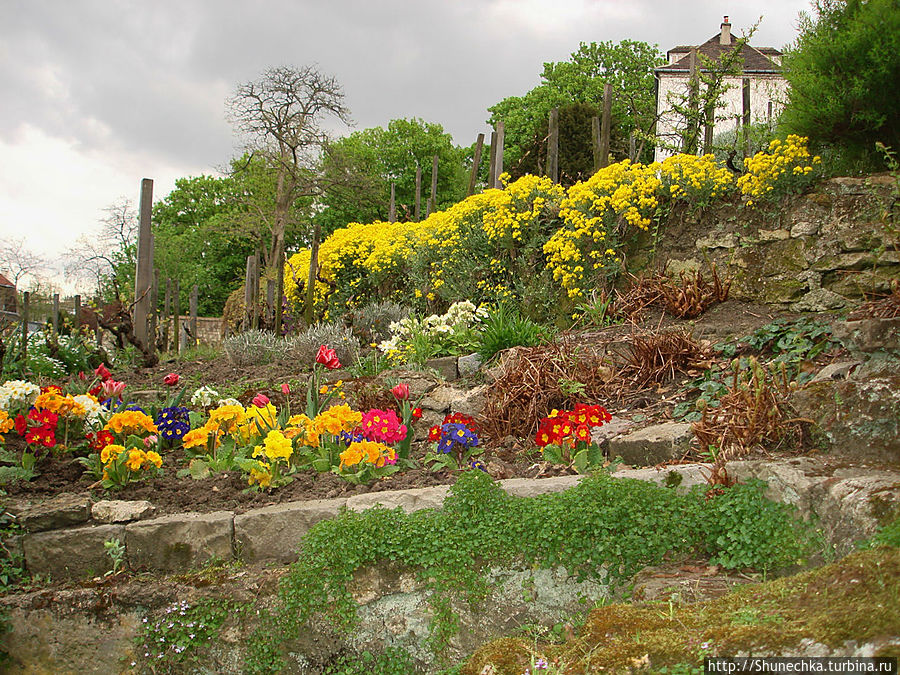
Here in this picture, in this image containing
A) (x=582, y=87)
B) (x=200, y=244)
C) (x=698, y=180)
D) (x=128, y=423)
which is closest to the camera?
(x=128, y=423)

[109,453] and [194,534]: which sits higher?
[109,453]

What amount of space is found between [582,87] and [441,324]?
21842 mm

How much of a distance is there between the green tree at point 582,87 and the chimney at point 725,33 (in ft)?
9.27

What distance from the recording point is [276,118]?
15148 mm

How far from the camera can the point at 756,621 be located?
1.97 meters

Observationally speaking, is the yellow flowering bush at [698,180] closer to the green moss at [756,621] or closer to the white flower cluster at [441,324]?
the white flower cluster at [441,324]

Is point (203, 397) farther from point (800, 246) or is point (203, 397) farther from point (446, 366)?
point (800, 246)

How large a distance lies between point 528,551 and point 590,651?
668mm

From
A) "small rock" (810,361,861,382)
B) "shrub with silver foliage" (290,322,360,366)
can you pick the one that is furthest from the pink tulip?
"small rock" (810,361,861,382)

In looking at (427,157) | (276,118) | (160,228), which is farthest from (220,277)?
(276,118)

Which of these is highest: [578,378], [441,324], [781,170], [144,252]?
[781,170]

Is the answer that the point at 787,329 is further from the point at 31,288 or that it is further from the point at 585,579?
the point at 31,288

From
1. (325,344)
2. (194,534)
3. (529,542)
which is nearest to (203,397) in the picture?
(194,534)

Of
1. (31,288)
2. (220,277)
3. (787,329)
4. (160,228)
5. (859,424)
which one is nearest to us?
(859,424)
